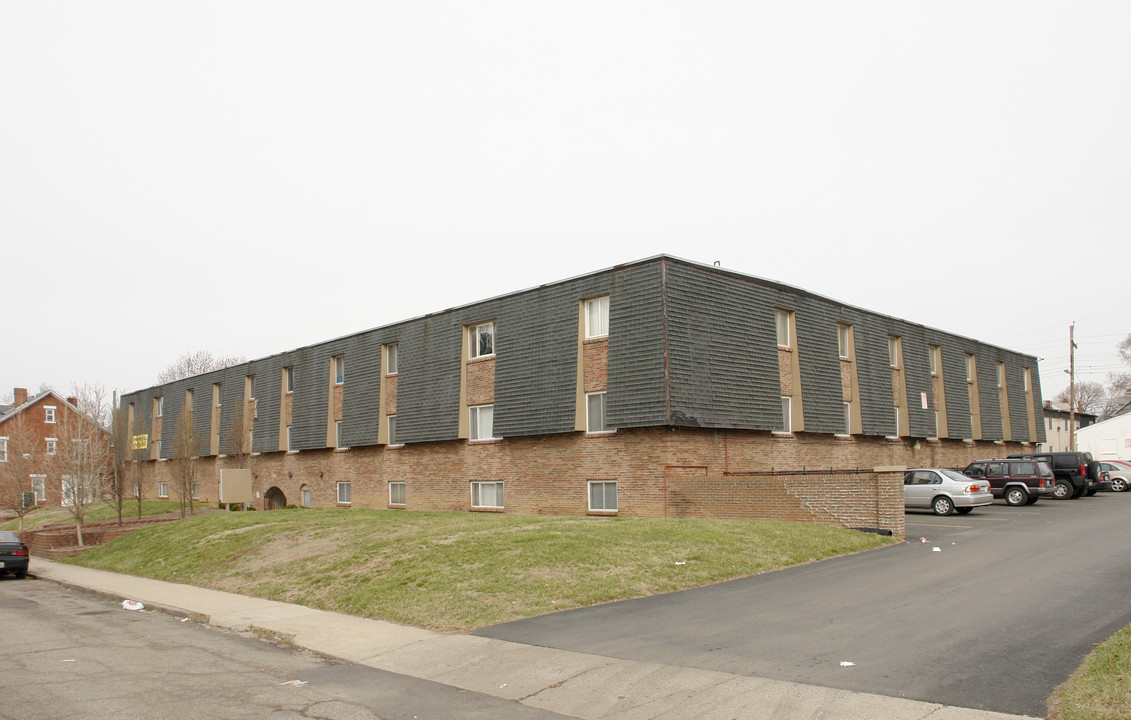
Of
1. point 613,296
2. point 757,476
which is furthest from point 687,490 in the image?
point 613,296

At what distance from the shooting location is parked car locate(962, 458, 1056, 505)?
30000 millimetres

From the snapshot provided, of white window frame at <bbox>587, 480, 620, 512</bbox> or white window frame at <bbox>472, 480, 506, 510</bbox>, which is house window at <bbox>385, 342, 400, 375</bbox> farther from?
white window frame at <bbox>587, 480, 620, 512</bbox>

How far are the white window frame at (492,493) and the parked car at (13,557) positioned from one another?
13703 millimetres

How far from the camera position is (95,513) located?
4509cm

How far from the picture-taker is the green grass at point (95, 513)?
41.6 m

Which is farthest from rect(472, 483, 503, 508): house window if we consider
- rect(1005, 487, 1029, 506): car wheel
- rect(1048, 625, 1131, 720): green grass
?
rect(1048, 625, 1131, 720): green grass

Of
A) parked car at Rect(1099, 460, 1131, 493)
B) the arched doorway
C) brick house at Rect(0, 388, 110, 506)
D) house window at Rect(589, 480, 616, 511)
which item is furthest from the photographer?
brick house at Rect(0, 388, 110, 506)

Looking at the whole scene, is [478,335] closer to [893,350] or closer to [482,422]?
[482,422]

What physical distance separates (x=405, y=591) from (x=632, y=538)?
4.77 meters

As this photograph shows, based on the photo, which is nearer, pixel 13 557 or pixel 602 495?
pixel 13 557

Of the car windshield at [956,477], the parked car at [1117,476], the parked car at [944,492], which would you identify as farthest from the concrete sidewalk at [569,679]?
the parked car at [1117,476]

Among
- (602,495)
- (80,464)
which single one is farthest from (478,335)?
(80,464)

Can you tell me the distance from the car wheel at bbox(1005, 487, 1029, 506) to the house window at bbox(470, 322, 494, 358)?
19.9 metres

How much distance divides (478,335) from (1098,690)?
25094 mm
